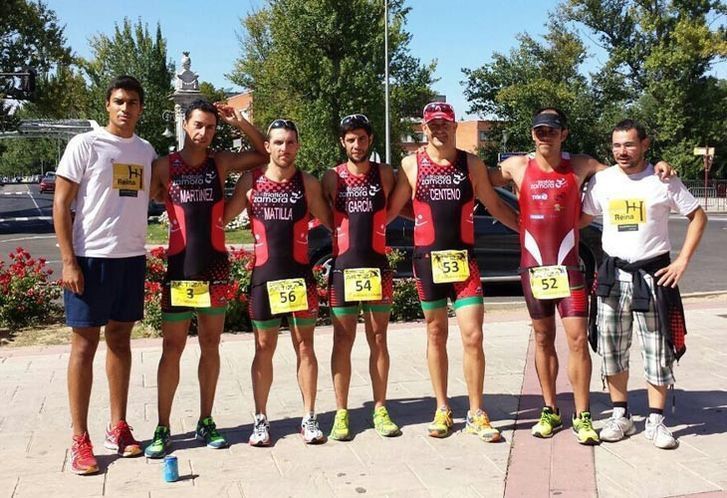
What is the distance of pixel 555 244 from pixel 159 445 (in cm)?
260

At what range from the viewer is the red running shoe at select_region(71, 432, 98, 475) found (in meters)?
4.05

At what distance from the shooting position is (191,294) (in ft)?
14.0

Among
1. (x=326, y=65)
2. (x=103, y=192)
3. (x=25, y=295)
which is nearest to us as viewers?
(x=103, y=192)

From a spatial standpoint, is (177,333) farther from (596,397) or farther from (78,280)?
(596,397)

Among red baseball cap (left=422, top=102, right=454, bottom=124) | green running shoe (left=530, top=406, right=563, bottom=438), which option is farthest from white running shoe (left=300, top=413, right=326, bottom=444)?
red baseball cap (left=422, top=102, right=454, bottom=124)

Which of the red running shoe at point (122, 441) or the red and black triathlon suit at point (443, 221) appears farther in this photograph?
the red and black triathlon suit at point (443, 221)

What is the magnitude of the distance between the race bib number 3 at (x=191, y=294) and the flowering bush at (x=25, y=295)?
4.72 meters

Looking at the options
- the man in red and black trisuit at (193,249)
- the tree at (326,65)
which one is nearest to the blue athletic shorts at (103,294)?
the man in red and black trisuit at (193,249)

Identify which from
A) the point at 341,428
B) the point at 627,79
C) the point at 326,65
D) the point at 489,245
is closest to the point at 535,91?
the point at 627,79

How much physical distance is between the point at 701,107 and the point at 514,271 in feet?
124

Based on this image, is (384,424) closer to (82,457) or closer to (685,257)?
(82,457)

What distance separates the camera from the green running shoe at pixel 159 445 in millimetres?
4297

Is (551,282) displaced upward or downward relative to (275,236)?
downward

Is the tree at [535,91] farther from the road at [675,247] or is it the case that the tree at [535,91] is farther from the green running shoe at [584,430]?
the green running shoe at [584,430]
